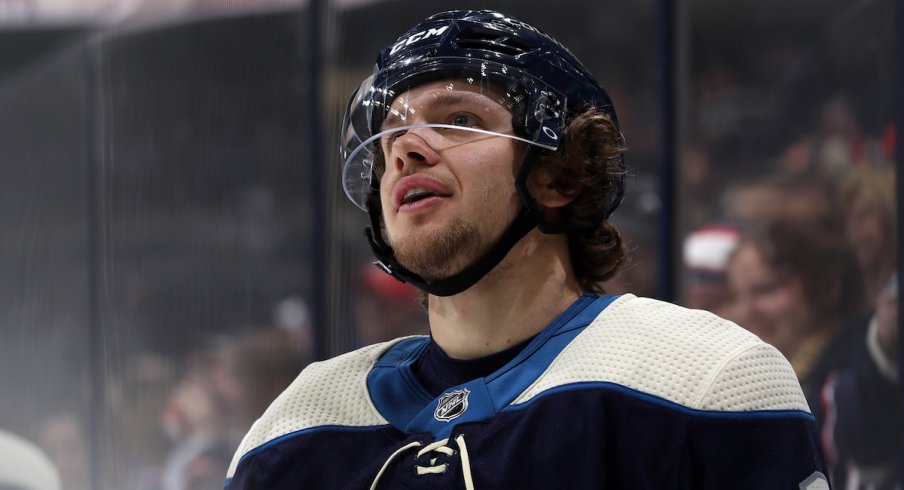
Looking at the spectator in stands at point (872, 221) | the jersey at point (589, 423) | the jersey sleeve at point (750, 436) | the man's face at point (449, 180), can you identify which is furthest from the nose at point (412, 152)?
the spectator in stands at point (872, 221)

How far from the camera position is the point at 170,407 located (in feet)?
10.3

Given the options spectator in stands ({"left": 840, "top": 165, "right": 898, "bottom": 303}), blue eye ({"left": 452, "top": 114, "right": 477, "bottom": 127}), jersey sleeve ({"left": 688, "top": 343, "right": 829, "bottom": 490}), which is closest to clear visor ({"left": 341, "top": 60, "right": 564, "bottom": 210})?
blue eye ({"left": 452, "top": 114, "right": 477, "bottom": 127})

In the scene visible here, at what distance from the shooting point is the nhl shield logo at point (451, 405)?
1255 millimetres

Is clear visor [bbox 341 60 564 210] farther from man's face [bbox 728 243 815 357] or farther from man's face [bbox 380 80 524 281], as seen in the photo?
man's face [bbox 728 243 815 357]

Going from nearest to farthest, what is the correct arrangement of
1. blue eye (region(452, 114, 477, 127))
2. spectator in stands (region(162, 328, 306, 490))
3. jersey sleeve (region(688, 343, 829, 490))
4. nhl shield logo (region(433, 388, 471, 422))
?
1. jersey sleeve (region(688, 343, 829, 490))
2. nhl shield logo (region(433, 388, 471, 422))
3. blue eye (region(452, 114, 477, 127))
4. spectator in stands (region(162, 328, 306, 490))

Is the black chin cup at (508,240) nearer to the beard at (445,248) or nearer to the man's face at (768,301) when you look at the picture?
the beard at (445,248)

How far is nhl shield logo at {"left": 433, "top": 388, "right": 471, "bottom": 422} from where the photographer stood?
1255 millimetres

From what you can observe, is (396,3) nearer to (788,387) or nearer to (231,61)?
(231,61)

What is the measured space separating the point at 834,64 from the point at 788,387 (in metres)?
1.30

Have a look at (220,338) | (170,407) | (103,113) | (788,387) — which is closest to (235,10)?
(103,113)

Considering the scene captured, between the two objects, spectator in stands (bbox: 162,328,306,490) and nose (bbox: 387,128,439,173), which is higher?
nose (bbox: 387,128,439,173)

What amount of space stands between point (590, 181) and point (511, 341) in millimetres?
228

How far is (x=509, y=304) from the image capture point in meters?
1.35

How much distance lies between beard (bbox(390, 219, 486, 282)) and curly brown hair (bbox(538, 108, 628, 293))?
0.14m
